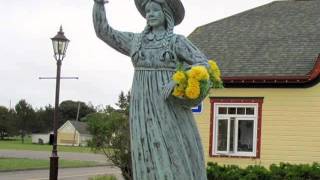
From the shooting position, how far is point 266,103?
1842cm

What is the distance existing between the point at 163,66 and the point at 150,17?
0.41 m

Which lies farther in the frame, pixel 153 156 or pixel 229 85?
pixel 229 85

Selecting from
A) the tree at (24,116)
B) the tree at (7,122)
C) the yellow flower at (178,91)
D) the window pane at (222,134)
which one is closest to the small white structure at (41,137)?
the tree at (24,116)

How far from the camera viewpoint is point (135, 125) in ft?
16.5

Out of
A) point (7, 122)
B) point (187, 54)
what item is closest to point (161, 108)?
point (187, 54)

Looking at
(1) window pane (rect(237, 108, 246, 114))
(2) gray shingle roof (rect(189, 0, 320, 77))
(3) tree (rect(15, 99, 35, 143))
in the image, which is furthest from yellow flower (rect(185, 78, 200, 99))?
(3) tree (rect(15, 99, 35, 143))

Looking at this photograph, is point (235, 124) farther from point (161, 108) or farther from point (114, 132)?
point (161, 108)

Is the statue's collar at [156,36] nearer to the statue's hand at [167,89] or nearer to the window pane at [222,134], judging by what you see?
the statue's hand at [167,89]

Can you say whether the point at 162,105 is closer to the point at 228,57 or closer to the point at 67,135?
the point at 228,57

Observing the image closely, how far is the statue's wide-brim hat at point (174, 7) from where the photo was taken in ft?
17.1

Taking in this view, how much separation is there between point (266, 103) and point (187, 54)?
13.7 metres

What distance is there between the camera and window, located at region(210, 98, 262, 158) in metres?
18.5

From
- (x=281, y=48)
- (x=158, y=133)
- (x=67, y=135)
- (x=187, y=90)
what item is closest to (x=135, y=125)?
(x=158, y=133)

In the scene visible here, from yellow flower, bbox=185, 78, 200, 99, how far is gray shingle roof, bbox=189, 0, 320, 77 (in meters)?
13.7
